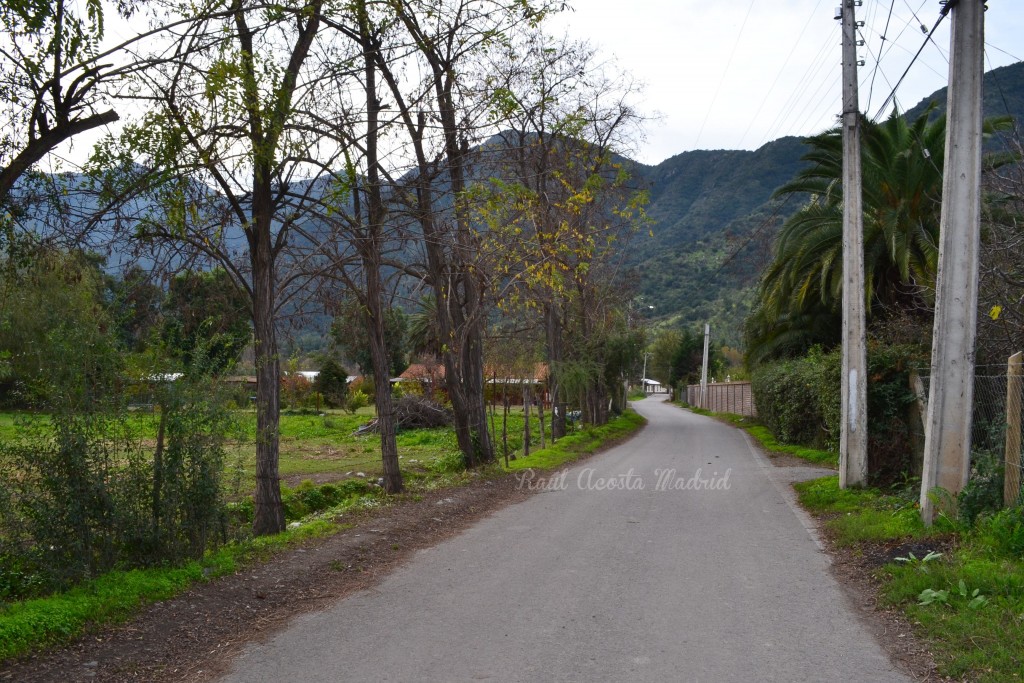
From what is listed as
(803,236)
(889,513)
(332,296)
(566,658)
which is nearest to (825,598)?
(566,658)

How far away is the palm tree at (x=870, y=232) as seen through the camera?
22031 mm

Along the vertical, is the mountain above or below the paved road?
above

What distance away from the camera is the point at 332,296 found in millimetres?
15594

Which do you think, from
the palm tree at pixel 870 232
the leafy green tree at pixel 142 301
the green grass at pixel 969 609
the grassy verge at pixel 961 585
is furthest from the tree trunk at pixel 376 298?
the palm tree at pixel 870 232

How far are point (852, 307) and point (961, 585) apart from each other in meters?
8.05

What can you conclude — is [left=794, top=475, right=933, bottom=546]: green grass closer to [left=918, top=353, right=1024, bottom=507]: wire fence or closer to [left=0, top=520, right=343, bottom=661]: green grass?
[left=918, top=353, right=1024, bottom=507]: wire fence

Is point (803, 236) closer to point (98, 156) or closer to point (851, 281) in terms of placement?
point (851, 281)

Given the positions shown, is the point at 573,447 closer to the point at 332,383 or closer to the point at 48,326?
the point at 48,326

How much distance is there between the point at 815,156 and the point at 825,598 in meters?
20.6

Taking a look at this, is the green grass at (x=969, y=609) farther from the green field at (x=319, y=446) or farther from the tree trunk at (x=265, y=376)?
the tree trunk at (x=265, y=376)

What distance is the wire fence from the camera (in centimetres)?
916

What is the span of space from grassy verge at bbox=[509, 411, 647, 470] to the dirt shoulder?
31.3 ft

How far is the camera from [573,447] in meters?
28.0

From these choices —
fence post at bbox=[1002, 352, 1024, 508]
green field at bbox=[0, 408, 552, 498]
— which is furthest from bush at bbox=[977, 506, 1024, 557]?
green field at bbox=[0, 408, 552, 498]
